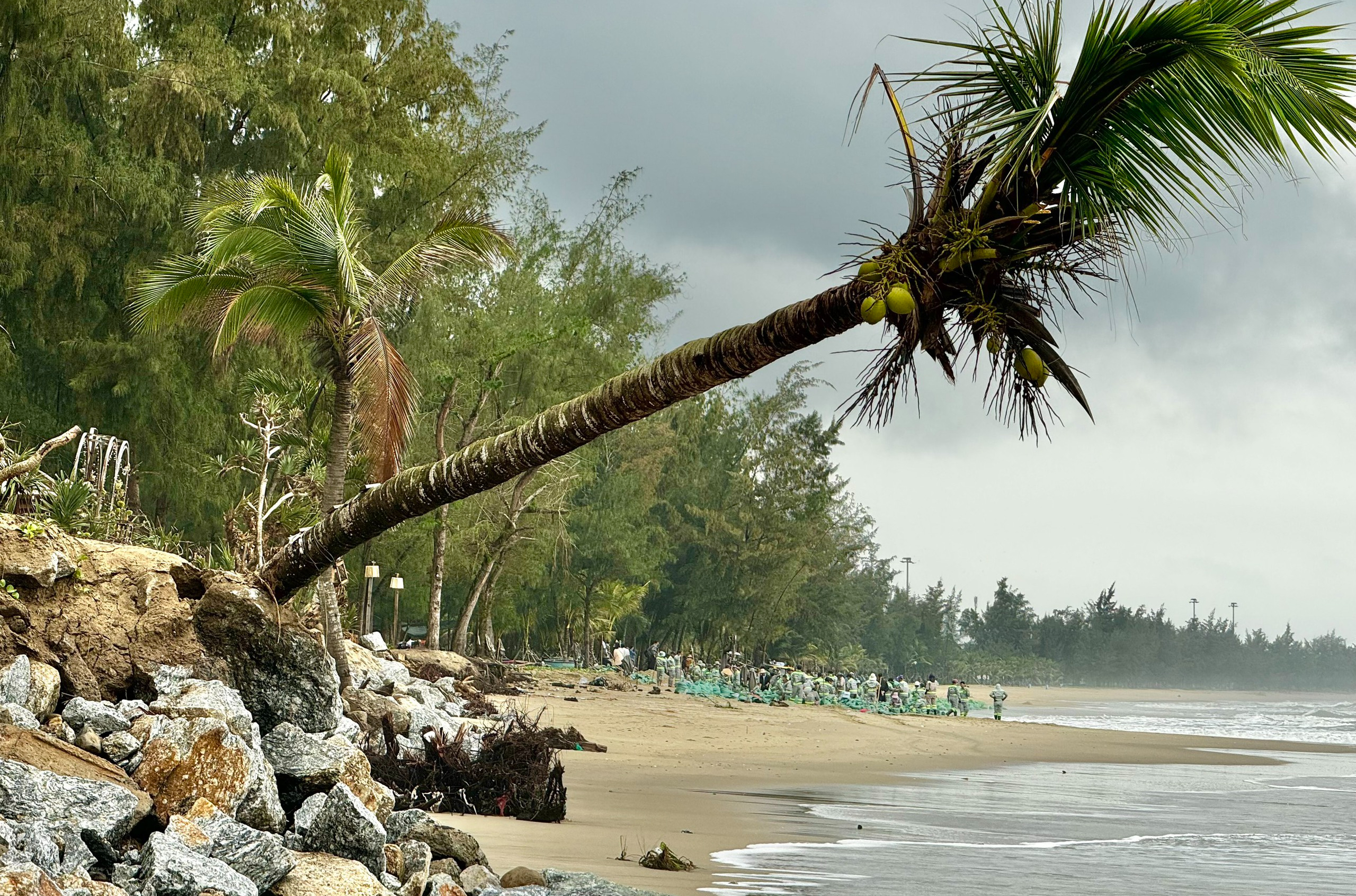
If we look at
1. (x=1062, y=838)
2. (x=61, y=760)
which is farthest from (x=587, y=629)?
(x=61, y=760)

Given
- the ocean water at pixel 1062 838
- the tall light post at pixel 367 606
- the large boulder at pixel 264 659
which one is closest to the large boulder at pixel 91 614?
the large boulder at pixel 264 659

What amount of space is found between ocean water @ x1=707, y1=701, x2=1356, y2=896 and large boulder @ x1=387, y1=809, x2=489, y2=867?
5.47 feet

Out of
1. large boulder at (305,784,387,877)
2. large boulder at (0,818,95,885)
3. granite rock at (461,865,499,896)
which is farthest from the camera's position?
granite rock at (461,865,499,896)

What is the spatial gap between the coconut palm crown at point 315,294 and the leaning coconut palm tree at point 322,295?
0.01 metres

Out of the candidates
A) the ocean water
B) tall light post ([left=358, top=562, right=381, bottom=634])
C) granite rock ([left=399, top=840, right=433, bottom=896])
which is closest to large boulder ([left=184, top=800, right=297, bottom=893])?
granite rock ([left=399, top=840, right=433, bottom=896])

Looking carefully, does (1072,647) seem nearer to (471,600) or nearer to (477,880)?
(471,600)

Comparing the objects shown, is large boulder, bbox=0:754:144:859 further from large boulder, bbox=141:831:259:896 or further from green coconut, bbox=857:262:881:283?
green coconut, bbox=857:262:881:283

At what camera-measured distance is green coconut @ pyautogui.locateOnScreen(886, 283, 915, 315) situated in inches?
189

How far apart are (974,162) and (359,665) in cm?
1142

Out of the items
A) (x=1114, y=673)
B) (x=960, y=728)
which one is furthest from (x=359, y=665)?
(x=1114, y=673)

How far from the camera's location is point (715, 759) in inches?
736

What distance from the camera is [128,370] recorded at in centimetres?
2006

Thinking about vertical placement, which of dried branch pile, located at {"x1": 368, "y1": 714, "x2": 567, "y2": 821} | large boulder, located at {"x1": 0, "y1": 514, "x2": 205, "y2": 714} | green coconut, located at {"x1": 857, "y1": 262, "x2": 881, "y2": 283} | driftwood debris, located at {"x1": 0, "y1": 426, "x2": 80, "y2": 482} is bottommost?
dried branch pile, located at {"x1": 368, "y1": 714, "x2": 567, "y2": 821}

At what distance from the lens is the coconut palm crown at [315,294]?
10984 millimetres
